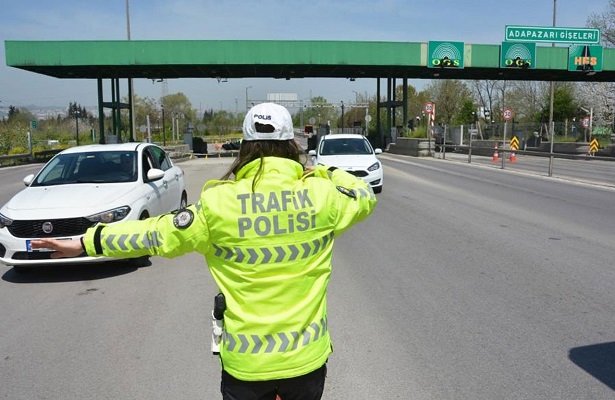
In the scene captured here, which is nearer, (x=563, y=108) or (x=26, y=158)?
(x=26, y=158)

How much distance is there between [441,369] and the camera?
424 centimetres

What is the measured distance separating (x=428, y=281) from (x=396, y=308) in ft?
3.65

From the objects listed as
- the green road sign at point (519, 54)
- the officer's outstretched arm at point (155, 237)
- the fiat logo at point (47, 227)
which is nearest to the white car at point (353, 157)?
the fiat logo at point (47, 227)

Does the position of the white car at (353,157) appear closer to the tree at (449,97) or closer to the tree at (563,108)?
the tree at (563,108)

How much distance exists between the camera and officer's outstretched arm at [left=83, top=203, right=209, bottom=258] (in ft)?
7.43

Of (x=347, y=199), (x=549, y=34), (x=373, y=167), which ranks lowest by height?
(x=373, y=167)

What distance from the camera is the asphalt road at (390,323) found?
4.06m

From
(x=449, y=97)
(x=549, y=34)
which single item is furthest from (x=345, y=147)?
→ (x=449, y=97)

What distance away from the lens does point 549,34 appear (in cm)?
3375

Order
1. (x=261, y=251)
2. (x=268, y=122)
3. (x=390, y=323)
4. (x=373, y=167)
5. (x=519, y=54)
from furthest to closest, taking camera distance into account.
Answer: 1. (x=519, y=54)
2. (x=373, y=167)
3. (x=390, y=323)
4. (x=268, y=122)
5. (x=261, y=251)

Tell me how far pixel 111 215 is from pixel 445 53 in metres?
32.7

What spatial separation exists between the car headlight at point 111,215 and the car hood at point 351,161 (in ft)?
28.5

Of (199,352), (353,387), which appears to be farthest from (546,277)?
(199,352)

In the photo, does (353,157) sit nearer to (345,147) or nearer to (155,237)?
(345,147)
